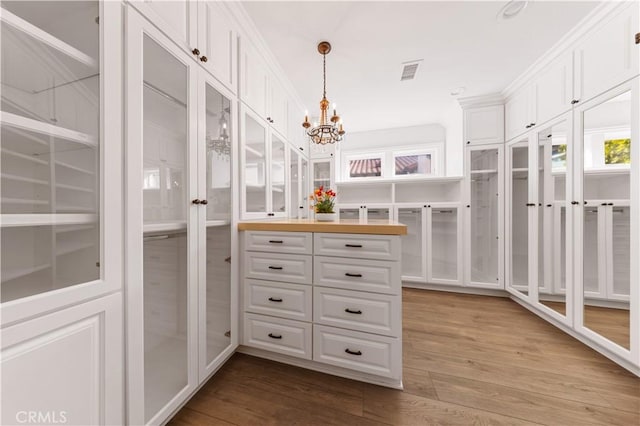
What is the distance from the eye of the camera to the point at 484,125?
10.2 feet

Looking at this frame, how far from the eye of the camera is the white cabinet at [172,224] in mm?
993

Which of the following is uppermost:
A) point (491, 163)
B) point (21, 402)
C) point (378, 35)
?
point (378, 35)

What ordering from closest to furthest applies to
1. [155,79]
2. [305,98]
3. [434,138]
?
[155,79], [305,98], [434,138]

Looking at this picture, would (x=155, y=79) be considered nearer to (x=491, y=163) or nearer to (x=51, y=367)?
(x=51, y=367)

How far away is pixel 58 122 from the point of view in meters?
0.78

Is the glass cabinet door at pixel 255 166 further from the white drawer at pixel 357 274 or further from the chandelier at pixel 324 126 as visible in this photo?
the white drawer at pixel 357 274

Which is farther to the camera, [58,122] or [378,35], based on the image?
[378,35]

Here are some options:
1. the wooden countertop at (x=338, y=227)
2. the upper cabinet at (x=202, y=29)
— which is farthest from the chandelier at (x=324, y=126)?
the wooden countertop at (x=338, y=227)

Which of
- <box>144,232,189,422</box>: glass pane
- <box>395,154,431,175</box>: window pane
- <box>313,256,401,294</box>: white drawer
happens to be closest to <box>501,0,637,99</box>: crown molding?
<box>395,154,431,175</box>: window pane

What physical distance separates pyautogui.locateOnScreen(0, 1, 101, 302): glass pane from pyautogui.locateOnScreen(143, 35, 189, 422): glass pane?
0.22 metres

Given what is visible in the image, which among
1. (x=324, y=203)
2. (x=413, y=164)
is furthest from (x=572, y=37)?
(x=324, y=203)

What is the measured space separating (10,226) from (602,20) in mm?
3663

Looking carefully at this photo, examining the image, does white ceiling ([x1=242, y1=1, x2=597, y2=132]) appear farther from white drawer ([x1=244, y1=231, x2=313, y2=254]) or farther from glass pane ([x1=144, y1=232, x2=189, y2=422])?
glass pane ([x1=144, y1=232, x2=189, y2=422])

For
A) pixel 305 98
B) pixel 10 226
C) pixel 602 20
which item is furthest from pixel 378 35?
pixel 10 226
